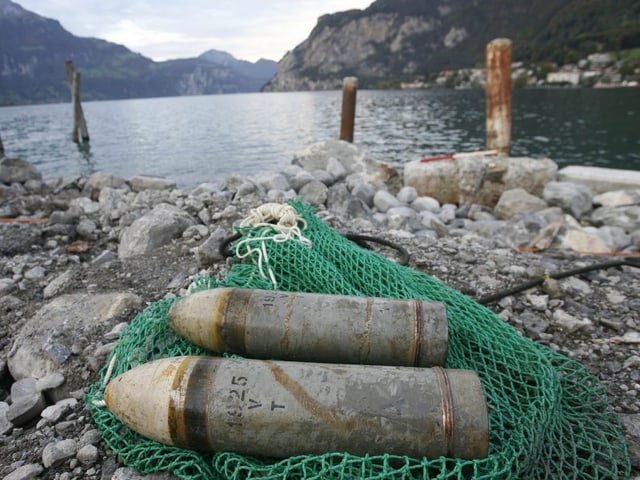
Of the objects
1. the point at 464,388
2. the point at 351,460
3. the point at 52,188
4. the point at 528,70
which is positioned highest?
the point at 528,70

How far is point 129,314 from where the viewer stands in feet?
13.6

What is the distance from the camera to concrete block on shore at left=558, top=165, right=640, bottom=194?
401 inches

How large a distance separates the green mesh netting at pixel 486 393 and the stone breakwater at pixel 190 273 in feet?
0.63

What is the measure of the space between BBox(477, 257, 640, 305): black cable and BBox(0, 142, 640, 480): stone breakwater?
0.28 feet

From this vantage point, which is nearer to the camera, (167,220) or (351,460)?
(351,460)

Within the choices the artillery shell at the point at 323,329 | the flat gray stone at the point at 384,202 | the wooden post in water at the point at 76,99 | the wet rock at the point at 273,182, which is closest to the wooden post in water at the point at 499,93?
the flat gray stone at the point at 384,202

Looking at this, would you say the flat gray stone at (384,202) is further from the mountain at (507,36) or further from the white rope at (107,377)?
the mountain at (507,36)

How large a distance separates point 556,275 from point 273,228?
325 centimetres

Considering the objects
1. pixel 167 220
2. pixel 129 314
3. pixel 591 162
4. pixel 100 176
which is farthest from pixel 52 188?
pixel 591 162

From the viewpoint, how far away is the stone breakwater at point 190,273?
306 centimetres

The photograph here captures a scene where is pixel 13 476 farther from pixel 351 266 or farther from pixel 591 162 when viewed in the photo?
pixel 591 162

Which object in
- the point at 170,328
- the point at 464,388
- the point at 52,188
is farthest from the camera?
the point at 52,188

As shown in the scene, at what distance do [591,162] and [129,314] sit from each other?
19.5 metres

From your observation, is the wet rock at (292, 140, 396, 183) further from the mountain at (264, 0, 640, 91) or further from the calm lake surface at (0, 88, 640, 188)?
the mountain at (264, 0, 640, 91)
